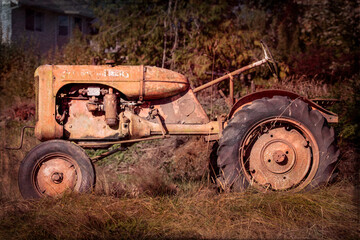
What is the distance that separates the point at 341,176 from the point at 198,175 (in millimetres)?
2063

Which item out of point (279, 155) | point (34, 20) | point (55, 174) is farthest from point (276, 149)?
point (34, 20)

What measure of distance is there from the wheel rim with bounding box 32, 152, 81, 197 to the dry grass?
0.21 metres

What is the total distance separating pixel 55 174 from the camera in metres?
4.14

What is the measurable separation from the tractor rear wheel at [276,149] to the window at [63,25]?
65.9ft

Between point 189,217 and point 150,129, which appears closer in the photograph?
point 189,217

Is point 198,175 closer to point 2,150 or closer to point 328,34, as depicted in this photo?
point 2,150

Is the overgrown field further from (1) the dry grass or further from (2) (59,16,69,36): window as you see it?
(2) (59,16,69,36): window

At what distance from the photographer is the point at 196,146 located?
612 centimetres

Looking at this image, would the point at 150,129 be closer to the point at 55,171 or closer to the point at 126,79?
the point at 126,79

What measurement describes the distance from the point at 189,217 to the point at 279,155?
1356mm

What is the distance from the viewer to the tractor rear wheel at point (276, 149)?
14.0 ft

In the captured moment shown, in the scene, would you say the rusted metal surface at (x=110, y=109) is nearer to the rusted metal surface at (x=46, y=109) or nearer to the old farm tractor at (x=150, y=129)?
the old farm tractor at (x=150, y=129)

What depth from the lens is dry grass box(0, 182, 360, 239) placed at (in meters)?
3.36

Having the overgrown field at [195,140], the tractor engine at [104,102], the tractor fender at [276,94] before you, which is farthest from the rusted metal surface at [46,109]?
the tractor fender at [276,94]
